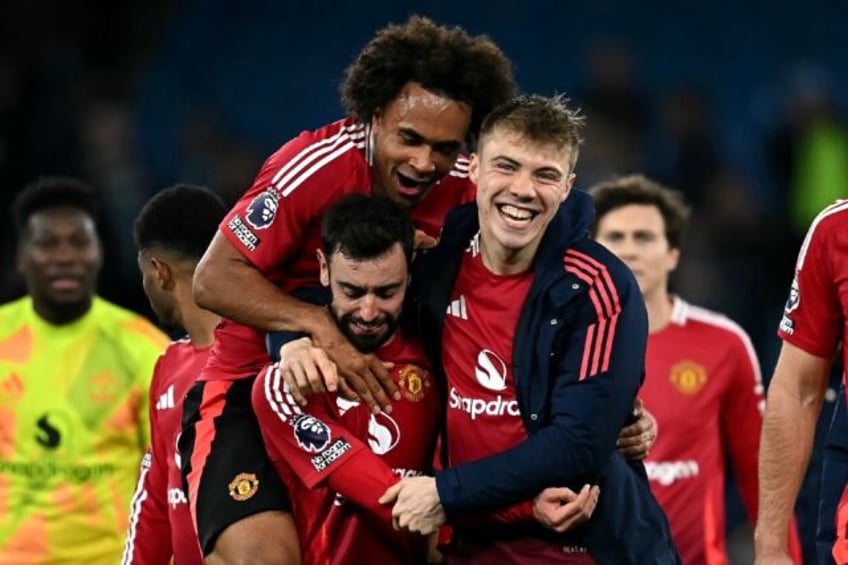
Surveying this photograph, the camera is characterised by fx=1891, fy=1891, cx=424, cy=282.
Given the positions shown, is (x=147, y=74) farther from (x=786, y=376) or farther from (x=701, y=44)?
(x=786, y=376)

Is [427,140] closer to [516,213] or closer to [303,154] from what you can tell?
[303,154]

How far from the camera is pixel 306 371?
16.7 ft

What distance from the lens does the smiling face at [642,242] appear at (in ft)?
23.6

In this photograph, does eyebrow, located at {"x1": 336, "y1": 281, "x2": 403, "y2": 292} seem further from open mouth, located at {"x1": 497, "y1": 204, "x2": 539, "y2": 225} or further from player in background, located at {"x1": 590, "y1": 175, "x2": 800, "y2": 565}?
player in background, located at {"x1": 590, "y1": 175, "x2": 800, "y2": 565}

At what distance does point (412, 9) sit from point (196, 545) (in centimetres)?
729

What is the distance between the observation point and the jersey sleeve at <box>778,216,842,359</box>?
4.96 meters

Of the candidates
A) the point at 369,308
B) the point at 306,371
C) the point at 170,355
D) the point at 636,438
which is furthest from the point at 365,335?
the point at 170,355

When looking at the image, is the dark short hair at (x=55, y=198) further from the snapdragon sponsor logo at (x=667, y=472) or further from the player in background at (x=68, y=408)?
the snapdragon sponsor logo at (x=667, y=472)

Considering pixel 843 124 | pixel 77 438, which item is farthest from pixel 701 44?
pixel 77 438

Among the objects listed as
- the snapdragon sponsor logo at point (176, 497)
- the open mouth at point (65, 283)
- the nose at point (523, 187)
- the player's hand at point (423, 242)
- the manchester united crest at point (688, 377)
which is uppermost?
the nose at point (523, 187)

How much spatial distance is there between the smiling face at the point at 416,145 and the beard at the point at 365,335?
0.44 m

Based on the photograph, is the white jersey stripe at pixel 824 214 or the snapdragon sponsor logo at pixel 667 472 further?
the snapdragon sponsor logo at pixel 667 472

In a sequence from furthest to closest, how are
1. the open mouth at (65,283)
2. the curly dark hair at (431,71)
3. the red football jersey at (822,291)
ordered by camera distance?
the open mouth at (65,283) < the curly dark hair at (431,71) < the red football jersey at (822,291)

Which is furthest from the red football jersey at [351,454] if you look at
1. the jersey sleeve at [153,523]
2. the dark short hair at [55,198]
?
the dark short hair at [55,198]
